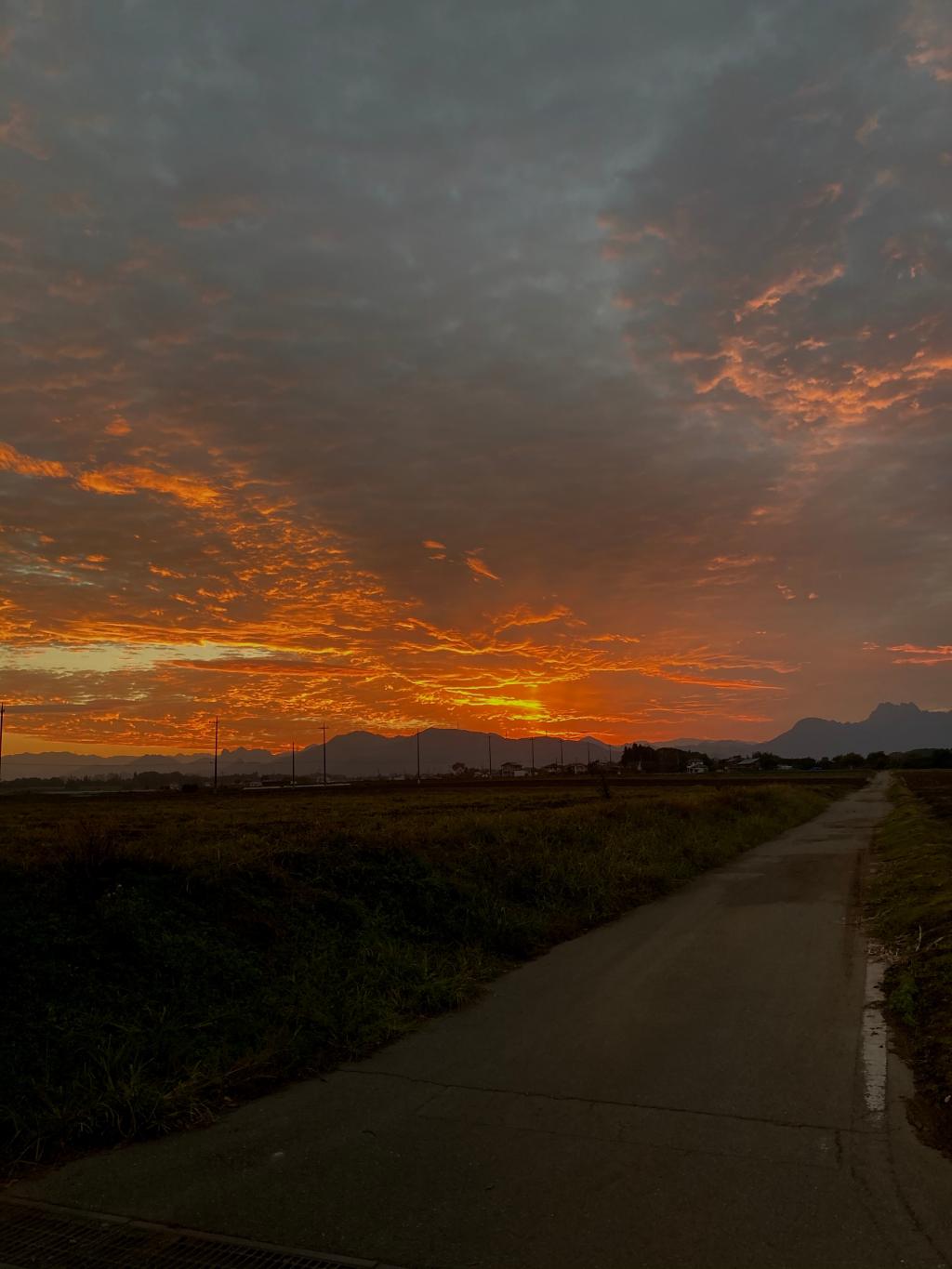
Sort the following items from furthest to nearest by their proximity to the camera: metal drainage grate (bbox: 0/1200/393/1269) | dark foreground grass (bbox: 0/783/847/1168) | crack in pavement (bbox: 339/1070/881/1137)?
dark foreground grass (bbox: 0/783/847/1168) < crack in pavement (bbox: 339/1070/881/1137) < metal drainage grate (bbox: 0/1200/393/1269)

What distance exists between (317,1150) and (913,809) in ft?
130

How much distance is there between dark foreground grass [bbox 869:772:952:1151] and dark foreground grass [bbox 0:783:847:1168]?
3.88m

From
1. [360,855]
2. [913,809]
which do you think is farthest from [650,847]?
[913,809]

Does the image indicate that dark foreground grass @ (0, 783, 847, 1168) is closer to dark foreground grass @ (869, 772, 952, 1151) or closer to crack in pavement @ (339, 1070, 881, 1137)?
crack in pavement @ (339, 1070, 881, 1137)

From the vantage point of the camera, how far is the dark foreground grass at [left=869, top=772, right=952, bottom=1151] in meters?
5.68

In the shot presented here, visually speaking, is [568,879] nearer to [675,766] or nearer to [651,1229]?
[651,1229]

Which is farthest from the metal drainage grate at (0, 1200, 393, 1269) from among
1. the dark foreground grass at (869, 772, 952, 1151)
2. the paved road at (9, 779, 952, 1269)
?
the dark foreground grass at (869, 772, 952, 1151)

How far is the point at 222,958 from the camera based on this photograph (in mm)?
7691

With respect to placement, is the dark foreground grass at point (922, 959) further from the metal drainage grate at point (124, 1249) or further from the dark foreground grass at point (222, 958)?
the dark foreground grass at point (222, 958)

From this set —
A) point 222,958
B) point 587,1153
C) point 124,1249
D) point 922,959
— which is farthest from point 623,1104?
point 922,959

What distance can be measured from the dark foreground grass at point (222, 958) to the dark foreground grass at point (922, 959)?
388 centimetres

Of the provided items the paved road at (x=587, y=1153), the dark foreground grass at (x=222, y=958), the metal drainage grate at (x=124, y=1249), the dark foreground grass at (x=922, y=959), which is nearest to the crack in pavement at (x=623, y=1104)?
the paved road at (x=587, y=1153)

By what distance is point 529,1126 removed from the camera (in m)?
5.08

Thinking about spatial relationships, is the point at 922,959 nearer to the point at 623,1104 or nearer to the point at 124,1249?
the point at 623,1104
